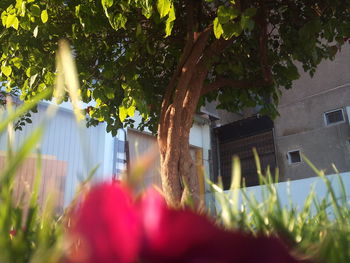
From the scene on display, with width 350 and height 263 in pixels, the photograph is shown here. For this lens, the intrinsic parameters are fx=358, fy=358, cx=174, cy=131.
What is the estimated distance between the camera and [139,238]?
193 millimetres

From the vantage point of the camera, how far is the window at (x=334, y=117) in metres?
7.87

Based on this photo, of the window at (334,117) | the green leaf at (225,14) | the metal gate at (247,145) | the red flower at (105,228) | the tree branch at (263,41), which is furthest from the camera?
the metal gate at (247,145)

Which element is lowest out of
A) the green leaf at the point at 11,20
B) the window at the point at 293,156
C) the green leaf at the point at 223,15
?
the green leaf at the point at 223,15

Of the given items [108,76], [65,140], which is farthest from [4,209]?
[65,140]

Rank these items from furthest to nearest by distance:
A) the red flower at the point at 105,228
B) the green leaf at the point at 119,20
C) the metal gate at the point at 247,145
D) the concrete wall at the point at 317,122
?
Result: 1. the metal gate at the point at 247,145
2. the concrete wall at the point at 317,122
3. the green leaf at the point at 119,20
4. the red flower at the point at 105,228

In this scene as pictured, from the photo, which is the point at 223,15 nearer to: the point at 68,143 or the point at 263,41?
the point at 263,41

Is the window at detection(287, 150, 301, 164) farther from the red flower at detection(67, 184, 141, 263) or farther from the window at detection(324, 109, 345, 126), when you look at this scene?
the red flower at detection(67, 184, 141, 263)

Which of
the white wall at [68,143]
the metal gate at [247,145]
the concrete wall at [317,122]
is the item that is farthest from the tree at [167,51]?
the metal gate at [247,145]

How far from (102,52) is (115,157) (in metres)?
4.68

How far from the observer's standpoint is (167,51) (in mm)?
3084

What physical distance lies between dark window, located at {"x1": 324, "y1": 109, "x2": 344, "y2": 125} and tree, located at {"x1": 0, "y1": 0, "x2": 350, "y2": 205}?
5.43m

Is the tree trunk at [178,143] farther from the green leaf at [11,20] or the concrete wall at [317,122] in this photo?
the concrete wall at [317,122]

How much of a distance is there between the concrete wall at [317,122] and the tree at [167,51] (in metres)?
5.27

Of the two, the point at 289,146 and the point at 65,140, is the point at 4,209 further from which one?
the point at 289,146
